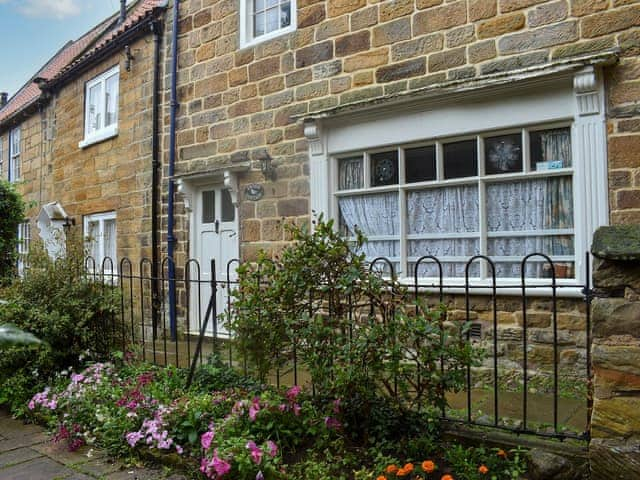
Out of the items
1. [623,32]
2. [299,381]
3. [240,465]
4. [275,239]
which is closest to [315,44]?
[275,239]

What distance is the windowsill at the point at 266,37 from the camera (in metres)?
6.96

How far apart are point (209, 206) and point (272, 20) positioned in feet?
9.10

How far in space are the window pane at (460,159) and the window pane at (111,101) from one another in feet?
22.4

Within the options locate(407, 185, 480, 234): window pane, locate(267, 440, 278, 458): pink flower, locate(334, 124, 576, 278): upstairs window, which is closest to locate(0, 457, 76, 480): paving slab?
locate(267, 440, 278, 458): pink flower

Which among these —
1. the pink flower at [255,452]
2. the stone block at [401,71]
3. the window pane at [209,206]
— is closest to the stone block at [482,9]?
the stone block at [401,71]

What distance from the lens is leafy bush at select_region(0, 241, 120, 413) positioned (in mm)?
5125

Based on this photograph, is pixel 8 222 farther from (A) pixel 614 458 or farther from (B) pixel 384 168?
(A) pixel 614 458

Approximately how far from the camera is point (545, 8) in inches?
198

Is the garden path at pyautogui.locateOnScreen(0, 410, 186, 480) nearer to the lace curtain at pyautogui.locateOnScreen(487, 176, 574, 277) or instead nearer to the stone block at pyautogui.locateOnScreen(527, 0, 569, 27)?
the lace curtain at pyautogui.locateOnScreen(487, 176, 574, 277)

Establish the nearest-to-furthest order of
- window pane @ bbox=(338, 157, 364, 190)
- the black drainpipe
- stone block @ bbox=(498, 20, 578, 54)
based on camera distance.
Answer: stone block @ bbox=(498, 20, 578, 54)
window pane @ bbox=(338, 157, 364, 190)
the black drainpipe

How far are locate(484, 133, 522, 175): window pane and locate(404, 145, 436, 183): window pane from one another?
1.93 feet

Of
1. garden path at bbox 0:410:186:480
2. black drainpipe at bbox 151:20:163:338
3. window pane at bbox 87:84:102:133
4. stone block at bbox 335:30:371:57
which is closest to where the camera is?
garden path at bbox 0:410:186:480

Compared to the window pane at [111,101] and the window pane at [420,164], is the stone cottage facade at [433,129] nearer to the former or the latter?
the window pane at [420,164]

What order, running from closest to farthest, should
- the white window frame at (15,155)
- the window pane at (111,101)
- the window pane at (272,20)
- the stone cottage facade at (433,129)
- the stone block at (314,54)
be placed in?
the stone cottage facade at (433,129) → the stone block at (314,54) → the window pane at (272,20) → the window pane at (111,101) → the white window frame at (15,155)
